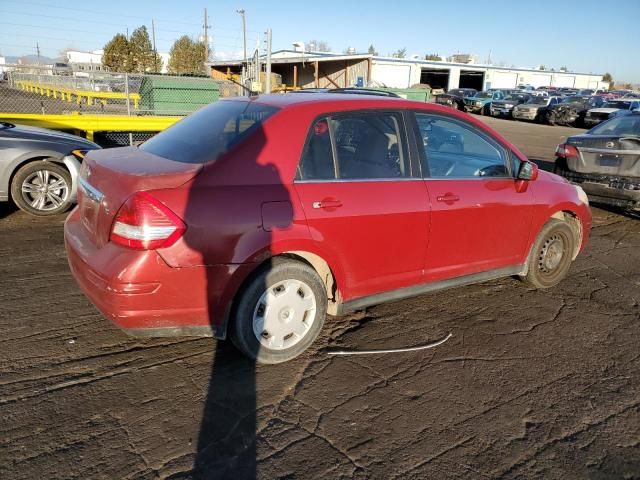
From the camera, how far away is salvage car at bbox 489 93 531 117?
36562 millimetres

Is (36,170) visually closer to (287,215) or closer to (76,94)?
(287,215)

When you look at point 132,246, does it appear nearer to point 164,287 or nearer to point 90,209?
point 164,287

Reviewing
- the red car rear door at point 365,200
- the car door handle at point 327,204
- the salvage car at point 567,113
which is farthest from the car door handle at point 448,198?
the salvage car at point 567,113

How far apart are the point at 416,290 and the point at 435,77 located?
6698 centimetres

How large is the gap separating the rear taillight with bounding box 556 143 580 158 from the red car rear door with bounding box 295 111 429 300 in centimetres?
543

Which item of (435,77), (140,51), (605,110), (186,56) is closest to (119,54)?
(140,51)

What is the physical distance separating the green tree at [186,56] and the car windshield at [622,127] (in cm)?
5782

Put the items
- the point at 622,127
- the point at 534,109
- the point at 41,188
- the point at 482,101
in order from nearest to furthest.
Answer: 1. the point at 41,188
2. the point at 622,127
3. the point at 534,109
4. the point at 482,101

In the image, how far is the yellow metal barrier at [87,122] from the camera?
971cm

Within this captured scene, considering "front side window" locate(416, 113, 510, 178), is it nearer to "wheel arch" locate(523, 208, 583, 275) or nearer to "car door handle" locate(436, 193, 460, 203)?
"car door handle" locate(436, 193, 460, 203)

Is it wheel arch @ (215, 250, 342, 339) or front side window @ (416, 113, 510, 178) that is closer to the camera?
Answer: wheel arch @ (215, 250, 342, 339)

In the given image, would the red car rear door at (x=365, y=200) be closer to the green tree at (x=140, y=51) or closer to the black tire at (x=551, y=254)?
the black tire at (x=551, y=254)

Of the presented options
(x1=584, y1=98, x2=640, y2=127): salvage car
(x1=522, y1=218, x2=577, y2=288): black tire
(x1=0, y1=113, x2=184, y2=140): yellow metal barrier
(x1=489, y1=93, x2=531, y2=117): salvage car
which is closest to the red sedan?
(x1=522, y1=218, x2=577, y2=288): black tire

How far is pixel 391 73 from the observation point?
5425 centimetres
